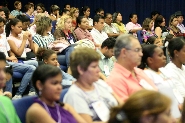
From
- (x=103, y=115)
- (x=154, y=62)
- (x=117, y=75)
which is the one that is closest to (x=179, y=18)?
(x=154, y=62)

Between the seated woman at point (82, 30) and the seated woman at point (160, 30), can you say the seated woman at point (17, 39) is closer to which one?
the seated woman at point (82, 30)

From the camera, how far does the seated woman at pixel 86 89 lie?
97.4 inches

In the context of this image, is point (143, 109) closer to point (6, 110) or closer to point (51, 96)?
point (51, 96)

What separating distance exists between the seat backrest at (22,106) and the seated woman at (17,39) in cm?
248

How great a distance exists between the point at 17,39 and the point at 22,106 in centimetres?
292

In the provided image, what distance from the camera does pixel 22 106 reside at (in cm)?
241

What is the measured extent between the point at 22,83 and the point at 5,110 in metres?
2.44

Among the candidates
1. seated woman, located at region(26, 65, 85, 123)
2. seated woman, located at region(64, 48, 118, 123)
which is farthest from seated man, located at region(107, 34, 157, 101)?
seated woman, located at region(26, 65, 85, 123)

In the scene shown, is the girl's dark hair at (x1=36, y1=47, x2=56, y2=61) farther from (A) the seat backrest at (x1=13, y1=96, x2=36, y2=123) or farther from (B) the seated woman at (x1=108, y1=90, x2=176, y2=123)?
(B) the seated woman at (x1=108, y1=90, x2=176, y2=123)

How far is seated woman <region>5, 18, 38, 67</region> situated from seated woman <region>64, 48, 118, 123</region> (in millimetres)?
2366

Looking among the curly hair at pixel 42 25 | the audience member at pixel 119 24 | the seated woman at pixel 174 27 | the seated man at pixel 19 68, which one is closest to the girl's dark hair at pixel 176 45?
the seated man at pixel 19 68

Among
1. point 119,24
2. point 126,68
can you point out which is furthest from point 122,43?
point 119,24

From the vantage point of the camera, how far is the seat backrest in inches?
94.6

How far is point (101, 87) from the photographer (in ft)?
9.00
